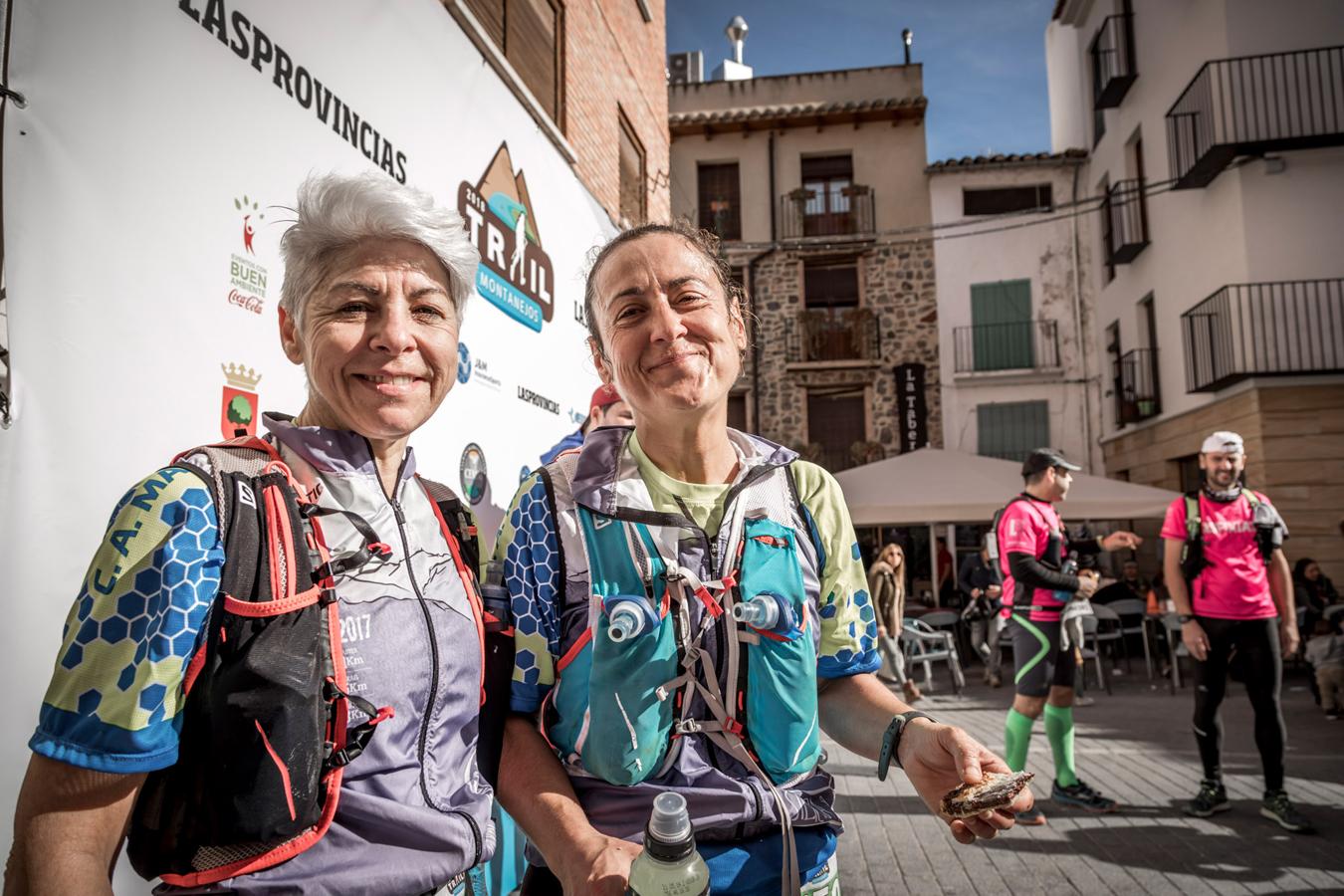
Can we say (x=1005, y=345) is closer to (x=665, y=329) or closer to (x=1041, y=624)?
(x=1041, y=624)

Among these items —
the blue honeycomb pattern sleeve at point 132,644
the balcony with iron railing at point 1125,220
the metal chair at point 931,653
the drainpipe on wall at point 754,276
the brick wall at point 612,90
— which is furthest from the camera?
the drainpipe on wall at point 754,276

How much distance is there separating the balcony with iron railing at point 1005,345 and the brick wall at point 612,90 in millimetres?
11193

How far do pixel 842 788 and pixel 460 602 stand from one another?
4.76 meters

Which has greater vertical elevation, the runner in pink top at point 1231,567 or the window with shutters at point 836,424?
the window with shutters at point 836,424

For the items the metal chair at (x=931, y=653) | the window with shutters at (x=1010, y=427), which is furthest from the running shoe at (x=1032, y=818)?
the window with shutters at (x=1010, y=427)

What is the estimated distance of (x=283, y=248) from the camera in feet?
4.89

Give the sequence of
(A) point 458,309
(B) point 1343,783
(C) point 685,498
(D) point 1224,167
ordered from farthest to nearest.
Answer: (D) point 1224,167
(B) point 1343,783
(A) point 458,309
(C) point 685,498

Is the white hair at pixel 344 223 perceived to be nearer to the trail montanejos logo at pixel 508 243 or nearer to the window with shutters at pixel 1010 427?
the trail montanejos logo at pixel 508 243

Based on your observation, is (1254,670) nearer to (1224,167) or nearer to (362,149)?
(362,149)

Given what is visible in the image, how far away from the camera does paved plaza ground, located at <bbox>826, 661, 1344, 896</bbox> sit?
3.71m

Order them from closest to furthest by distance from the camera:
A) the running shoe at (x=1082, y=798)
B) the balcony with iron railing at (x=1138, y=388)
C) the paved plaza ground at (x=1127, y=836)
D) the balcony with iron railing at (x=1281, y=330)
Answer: the paved plaza ground at (x=1127, y=836)
the running shoe at (x=1082, y=798)
the balcony with iron railing at (x=1281, y=330)
the balcony with iron railing at (x=1138, y=388)

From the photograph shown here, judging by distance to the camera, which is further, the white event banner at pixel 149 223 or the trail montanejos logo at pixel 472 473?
the trail montanejos logo at pixel 472 473

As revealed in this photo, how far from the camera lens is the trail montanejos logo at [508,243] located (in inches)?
149

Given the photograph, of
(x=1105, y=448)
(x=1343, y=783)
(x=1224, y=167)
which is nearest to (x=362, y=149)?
(x=1343, y=783)
